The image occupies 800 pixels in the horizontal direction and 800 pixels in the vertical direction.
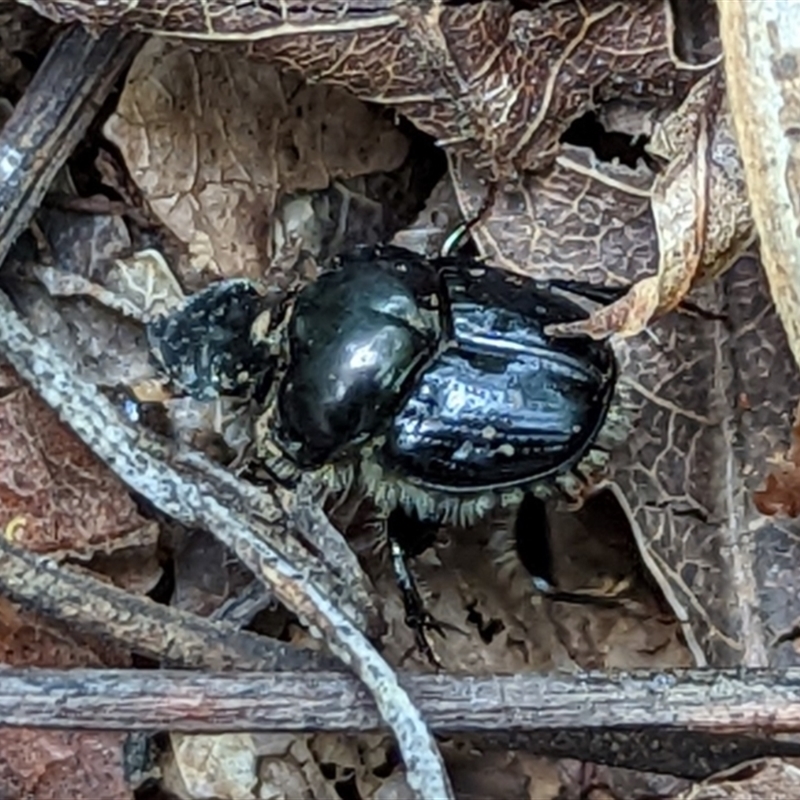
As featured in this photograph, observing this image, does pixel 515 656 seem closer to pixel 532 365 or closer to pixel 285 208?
pixel 532 365

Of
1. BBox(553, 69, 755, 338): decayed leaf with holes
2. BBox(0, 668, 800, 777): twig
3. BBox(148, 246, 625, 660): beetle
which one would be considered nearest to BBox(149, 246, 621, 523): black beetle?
BBox(148, 246, 625, 660): beetle

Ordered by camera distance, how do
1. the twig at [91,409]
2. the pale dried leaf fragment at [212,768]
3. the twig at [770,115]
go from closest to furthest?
the twig at [770,115], the twig at [91,409], the pale dried leaf fragment at [212,768]

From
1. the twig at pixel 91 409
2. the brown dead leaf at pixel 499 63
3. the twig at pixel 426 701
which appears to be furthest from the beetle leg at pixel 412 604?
the brown dead leaf at pixel 499 63

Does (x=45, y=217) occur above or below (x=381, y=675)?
above

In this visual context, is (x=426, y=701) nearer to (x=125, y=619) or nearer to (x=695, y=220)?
(x=125, y=619)

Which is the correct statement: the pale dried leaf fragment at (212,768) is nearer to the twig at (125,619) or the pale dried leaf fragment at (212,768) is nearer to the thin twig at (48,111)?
the twig at (125,619)

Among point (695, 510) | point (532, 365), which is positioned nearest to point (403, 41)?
point (532, 365)

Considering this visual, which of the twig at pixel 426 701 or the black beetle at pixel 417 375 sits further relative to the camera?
the black beetle at pixel 417 375
